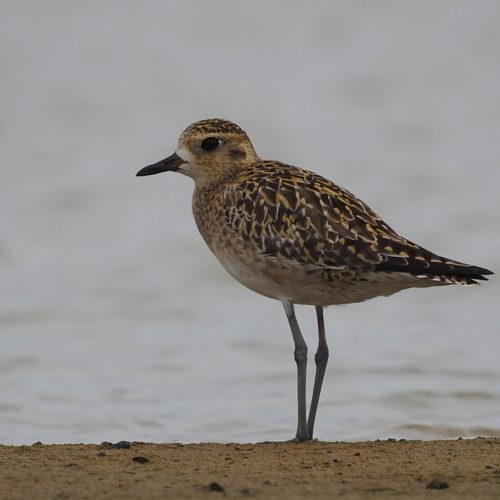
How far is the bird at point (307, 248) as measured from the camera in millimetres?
9438

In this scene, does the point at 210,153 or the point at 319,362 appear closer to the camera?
the point at 319,362

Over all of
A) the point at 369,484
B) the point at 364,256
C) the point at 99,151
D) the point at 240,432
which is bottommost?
the point at 369,484

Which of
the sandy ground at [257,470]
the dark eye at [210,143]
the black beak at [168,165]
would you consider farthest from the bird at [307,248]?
the sandy ground at [257,470]

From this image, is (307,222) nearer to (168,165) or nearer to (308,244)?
(308,244)

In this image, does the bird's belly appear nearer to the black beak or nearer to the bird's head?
the bird's head

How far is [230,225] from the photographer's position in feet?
33.0

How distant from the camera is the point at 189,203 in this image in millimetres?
18359

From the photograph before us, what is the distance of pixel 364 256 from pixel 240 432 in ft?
7.95

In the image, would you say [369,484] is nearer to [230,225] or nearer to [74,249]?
[230,225]

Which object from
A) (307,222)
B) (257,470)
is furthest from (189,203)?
(257,470)

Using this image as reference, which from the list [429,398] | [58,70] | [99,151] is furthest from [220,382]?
[58,70]

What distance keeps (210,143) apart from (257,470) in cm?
335

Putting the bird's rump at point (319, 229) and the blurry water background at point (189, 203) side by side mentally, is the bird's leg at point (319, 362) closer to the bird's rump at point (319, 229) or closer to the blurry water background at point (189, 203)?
the bird's rump at point (319, 229)

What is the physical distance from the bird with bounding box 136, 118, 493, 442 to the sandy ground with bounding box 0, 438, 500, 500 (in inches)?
41.0
